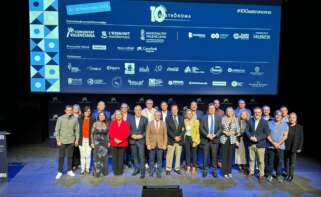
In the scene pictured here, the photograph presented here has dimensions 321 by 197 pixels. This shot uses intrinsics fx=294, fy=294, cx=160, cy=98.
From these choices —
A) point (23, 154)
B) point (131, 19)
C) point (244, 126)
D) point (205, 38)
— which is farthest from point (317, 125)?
point (23, 154)

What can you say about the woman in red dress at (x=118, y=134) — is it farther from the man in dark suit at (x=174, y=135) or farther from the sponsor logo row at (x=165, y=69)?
the sponsor logo row at (x=165, y=69)

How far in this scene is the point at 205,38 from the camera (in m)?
6.80

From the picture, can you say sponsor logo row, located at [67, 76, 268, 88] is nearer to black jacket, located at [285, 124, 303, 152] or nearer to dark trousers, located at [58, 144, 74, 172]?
dark trousers, located at [58, 144, 74, 172]

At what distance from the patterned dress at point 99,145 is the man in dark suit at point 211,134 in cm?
178

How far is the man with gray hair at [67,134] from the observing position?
529 cm

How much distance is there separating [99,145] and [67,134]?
60 cm

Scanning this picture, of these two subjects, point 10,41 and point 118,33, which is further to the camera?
point 10,41

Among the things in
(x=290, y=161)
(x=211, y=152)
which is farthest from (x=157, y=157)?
(x=290, y=161)

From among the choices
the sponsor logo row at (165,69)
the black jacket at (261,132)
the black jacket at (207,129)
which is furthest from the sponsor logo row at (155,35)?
the black jacket at (261,132)

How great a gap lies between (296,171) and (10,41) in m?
7.40

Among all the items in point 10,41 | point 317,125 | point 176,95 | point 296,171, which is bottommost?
point 296,171

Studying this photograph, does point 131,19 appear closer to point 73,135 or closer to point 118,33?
point 118,33

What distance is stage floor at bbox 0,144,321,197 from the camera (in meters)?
4.72

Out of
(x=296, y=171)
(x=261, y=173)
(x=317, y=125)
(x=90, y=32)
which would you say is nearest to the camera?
(x=261, y=173)
